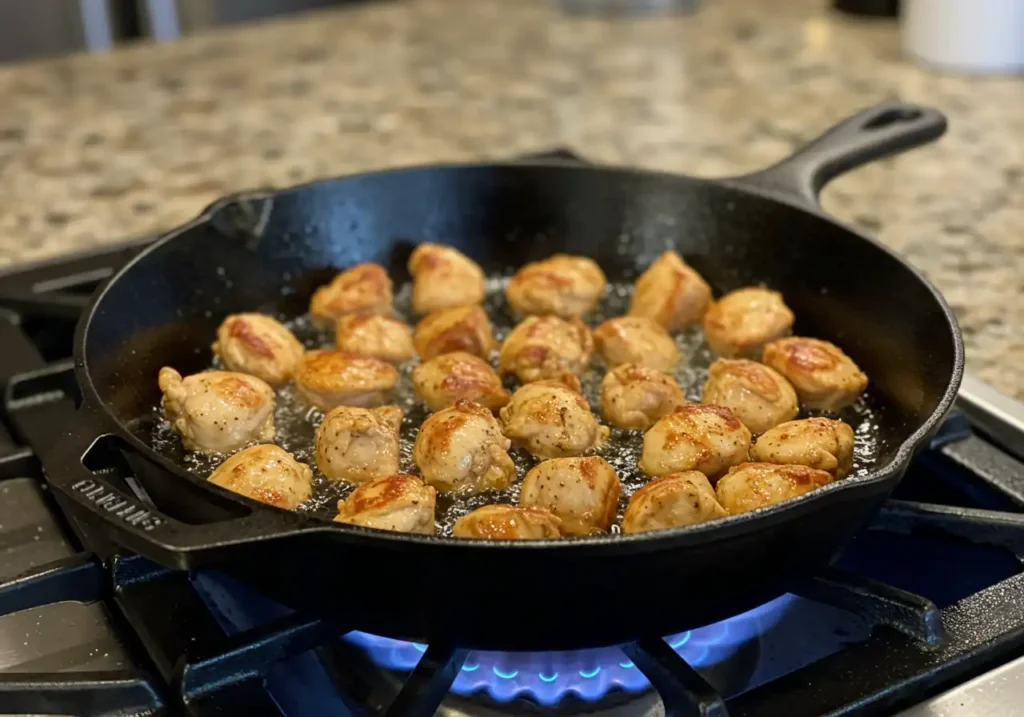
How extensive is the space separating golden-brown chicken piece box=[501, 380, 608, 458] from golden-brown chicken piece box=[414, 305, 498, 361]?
0.15 m

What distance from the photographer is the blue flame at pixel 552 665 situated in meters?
0.80

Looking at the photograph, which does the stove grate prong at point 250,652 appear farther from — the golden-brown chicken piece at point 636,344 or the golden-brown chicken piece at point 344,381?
the golden-brown chicken piece at point 636,344

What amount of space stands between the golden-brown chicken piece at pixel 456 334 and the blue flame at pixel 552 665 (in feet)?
1.22

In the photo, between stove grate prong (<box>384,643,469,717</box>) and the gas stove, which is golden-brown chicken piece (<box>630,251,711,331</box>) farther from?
stove grate prong (<box>384,643,469,717</box>)

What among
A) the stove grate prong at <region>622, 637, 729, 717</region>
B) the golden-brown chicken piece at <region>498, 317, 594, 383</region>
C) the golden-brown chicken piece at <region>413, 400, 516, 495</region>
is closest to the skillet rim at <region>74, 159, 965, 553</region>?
the stove grate prong at <region>622, 637, 729, 717</region>

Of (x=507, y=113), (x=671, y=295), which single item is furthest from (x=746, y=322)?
(x=507, y=113)

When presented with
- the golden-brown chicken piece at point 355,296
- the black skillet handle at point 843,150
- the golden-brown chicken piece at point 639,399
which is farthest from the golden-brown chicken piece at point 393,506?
the black skillet handle at point 843,150

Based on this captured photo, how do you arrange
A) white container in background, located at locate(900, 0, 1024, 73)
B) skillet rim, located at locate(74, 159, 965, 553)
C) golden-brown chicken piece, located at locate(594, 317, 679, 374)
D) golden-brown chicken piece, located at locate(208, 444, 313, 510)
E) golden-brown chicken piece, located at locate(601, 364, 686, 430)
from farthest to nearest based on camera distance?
white container in background, located at locate(900, 0, 1024, 73)
golden-brown chicken piece, located at locate(594, 317, 679, 374)
golden-brown chicken piece, located at locate(601, 364, 686, 430)
golden-brown chicken piece, located at locate(208, 444, 313, 510)
skillet rim, located at locate(74, 159, 965, 553)

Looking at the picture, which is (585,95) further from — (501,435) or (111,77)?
(501,435)

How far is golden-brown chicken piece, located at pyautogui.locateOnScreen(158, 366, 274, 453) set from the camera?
38.2 inches

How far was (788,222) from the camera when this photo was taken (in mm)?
1188

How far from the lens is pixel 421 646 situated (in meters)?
0.83

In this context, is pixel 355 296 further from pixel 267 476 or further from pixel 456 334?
pixel 267 476

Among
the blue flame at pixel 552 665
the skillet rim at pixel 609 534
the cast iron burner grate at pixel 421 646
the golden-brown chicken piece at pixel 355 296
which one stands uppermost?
the skillet rim at pixel 609 534
